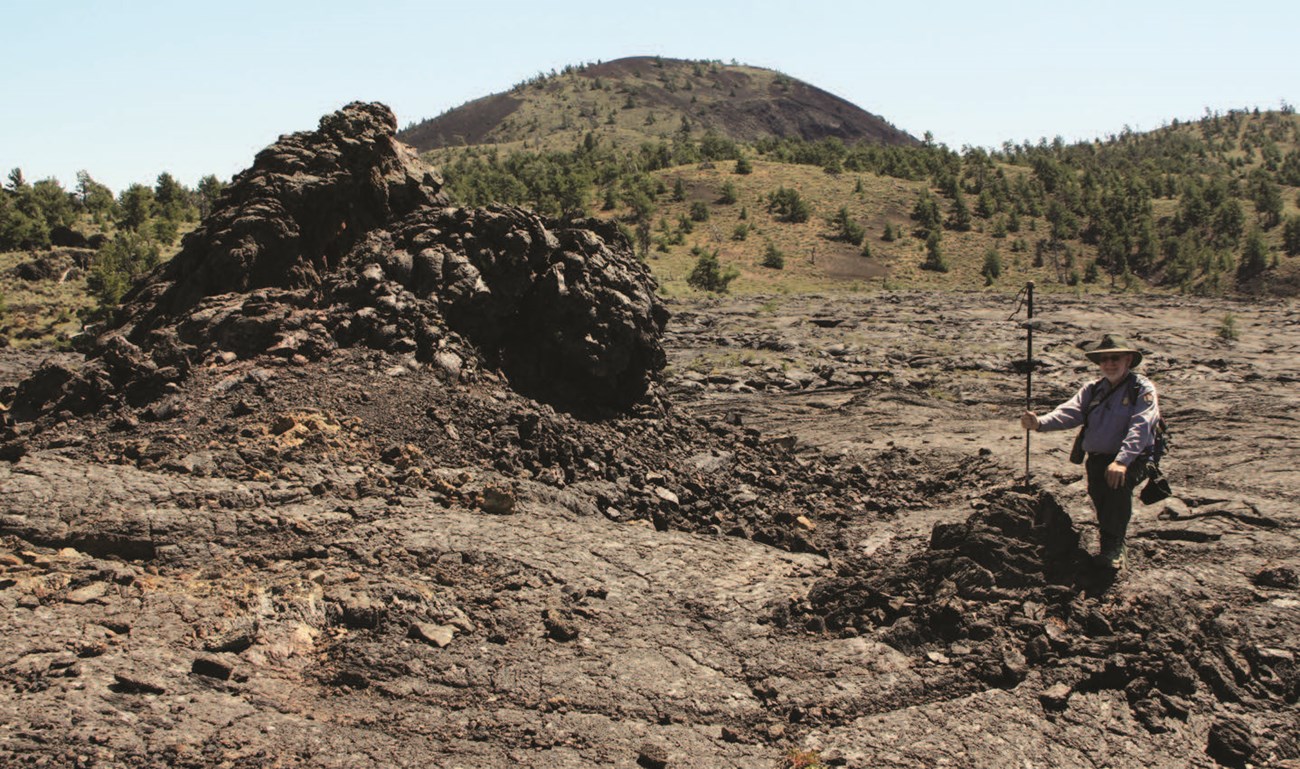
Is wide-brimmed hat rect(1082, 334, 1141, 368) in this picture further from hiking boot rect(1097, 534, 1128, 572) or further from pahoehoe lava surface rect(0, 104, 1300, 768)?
pahoehoe lava surface rect(0, 104, 1300, 768)

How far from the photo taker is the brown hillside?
434ft

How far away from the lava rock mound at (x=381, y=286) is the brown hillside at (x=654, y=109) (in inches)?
4091

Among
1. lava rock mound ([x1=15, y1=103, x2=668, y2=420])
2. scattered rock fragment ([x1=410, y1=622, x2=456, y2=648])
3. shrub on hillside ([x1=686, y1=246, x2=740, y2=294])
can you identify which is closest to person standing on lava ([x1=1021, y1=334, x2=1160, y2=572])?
scattered rock fragment ([x1=410, y1=622, x2=456, y2=648])

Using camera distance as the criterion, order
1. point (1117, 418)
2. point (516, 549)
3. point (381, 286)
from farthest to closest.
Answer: point (381, 286)
point (516, 549)
point (1117, 418)

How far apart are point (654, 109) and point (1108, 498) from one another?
141201 mm

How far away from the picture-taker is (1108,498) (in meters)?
6.21

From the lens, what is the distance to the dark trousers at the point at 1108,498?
614cm

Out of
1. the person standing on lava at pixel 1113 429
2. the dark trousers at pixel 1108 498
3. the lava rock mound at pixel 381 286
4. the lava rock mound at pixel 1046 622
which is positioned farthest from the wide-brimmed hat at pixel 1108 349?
the lava rock mound at pixel 381 286

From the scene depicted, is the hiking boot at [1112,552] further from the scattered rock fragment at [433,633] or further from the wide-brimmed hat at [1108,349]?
the scattered rock fragment at [433,633]

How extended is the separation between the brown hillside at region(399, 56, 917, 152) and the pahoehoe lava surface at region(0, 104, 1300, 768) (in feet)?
345

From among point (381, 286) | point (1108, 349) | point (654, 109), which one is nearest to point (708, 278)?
point (381, 286)

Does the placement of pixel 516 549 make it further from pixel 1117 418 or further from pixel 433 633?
pixel 1117 418

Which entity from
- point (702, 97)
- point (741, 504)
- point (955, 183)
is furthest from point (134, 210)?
point (702, 97)

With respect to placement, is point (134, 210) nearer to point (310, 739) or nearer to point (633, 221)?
point (633, 221)
